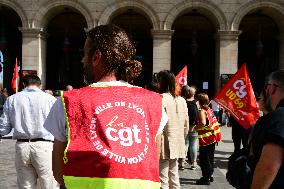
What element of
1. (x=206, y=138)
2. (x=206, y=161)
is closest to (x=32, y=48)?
(x=206, y=138)

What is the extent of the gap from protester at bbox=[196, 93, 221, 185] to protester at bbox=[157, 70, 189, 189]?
1973mm

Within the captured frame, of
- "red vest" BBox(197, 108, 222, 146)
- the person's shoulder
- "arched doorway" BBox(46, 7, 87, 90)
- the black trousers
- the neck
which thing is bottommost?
the black trousers

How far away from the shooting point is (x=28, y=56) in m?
21.3

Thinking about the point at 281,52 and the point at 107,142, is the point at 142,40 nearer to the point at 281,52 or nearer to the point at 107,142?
the point at 281,52

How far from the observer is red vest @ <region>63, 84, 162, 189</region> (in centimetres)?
195

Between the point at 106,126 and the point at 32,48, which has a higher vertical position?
the point at 32,48

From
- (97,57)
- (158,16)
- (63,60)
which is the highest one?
(158,16)

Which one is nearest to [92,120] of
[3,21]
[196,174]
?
[196,174]

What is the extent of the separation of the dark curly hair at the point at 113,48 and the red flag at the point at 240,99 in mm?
5517

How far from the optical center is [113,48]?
212 cm

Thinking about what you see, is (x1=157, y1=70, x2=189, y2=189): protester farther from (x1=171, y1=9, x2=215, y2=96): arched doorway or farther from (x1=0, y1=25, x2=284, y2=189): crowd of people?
(x1=171, y1=9, x2=215, y2=96): arched doorway

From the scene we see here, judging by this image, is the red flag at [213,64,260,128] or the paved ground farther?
the paved ground

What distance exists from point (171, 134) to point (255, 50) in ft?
72.8

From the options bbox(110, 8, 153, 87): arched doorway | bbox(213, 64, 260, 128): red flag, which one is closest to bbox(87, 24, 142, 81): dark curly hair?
bbox(213, 64, 260, 128): red flag
